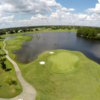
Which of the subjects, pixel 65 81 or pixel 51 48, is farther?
pixel 51 48

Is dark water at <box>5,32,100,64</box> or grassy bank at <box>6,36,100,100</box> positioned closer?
grassy bank at <box>6,36,100,100</box>

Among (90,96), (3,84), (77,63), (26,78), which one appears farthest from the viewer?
(77,63)

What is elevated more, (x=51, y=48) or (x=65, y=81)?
(x=51, y=48)

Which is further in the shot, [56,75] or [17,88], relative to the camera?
[56,75]

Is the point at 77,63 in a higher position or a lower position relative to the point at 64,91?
higher

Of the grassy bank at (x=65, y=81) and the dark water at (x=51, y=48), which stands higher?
the dark water at (x=51, y=48)

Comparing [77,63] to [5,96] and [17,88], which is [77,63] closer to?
[17,88]

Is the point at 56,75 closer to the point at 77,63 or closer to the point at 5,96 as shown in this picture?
the point at 77,63

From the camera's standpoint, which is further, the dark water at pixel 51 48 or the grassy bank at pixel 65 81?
the dark water at pixel 51 48

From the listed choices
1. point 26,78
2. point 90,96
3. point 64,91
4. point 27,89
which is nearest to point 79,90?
point 90,96

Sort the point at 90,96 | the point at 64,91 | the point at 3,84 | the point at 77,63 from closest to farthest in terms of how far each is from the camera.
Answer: the point at 90,96
the point at 64,91
the point at 3,84
the point at 77,63

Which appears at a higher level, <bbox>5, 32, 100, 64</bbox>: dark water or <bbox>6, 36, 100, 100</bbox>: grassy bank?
A: <bbox>5, 32, 100, 64</bbox>: dark water
